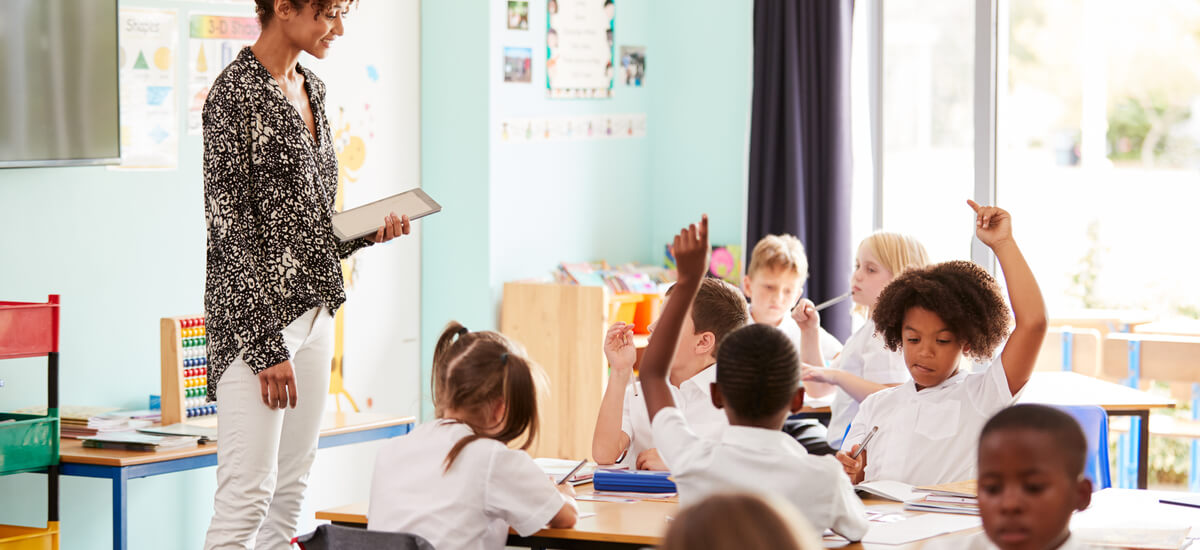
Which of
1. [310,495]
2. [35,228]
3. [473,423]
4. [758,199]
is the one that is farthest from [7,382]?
[758,199]

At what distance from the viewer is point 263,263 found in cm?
253

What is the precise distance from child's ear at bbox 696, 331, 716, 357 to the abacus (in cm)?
136

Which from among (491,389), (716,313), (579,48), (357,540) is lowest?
(357,540)

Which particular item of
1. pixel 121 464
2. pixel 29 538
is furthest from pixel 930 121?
pixel 29 538

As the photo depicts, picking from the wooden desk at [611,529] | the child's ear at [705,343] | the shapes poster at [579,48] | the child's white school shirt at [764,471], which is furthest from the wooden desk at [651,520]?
the shapes poster at [579,48]

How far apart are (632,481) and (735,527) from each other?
1.46 metres

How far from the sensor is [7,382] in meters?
3.48

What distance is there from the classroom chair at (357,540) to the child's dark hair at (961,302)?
48.6 inches

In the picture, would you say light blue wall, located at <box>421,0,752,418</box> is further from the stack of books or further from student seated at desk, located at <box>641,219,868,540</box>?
student seated at desk, located at <box>641,219,868,540</box>

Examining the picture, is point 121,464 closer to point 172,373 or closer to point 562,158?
point 172,373

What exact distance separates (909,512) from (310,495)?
102 inches

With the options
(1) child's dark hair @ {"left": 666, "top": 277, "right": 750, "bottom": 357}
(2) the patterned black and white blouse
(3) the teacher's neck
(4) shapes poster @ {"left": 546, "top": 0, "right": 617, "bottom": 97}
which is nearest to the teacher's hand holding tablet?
(2) the patterned black and white blouse

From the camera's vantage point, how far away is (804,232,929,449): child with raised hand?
3.81 metres

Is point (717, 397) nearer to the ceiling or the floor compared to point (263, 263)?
nearer to the floor
